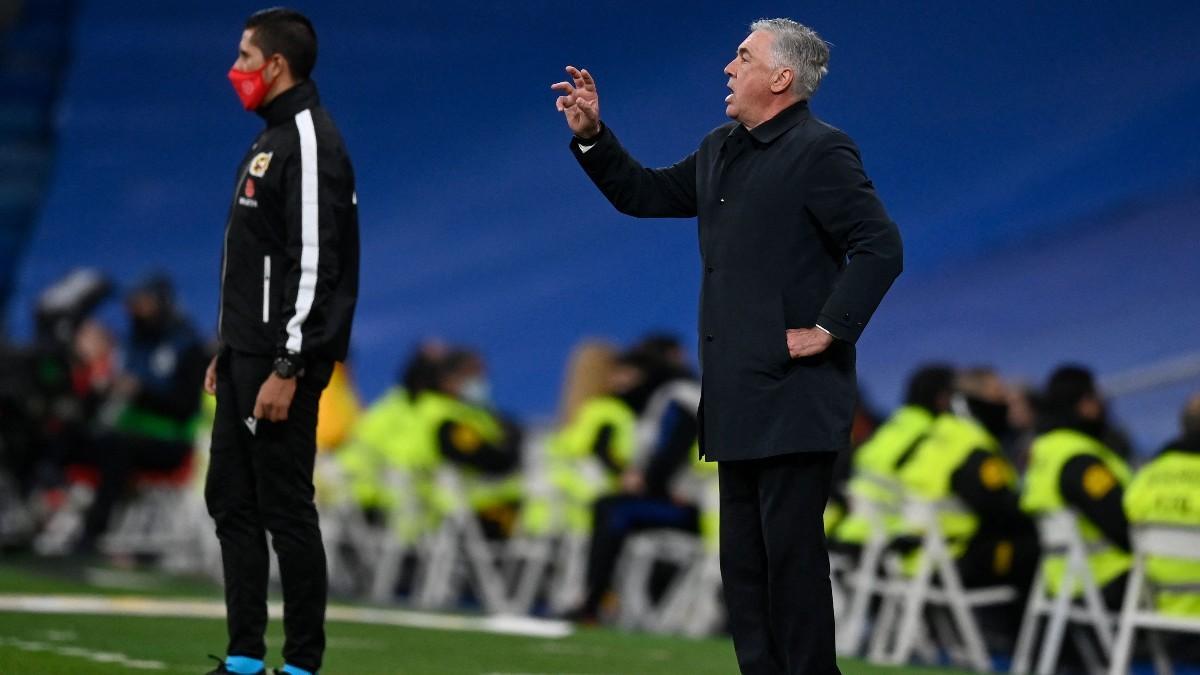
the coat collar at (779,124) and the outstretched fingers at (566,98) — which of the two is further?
the outstretched fingers at (566,98)

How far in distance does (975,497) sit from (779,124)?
490 cm

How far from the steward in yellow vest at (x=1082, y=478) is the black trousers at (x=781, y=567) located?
3.82 meters

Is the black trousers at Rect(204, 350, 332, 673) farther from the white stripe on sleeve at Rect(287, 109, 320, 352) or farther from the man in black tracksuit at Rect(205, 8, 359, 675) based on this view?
the white stripe on sleeve at Rect(287, 109, 320, 352)

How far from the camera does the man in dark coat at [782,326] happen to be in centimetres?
446

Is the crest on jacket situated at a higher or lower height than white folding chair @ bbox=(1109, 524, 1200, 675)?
higher

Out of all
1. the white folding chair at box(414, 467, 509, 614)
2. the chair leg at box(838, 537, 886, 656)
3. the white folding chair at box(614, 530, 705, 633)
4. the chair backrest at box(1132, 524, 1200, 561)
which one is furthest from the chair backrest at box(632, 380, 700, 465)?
the chair backrest at box(1132, 524, 1200, 561)

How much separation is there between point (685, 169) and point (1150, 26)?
370 inches

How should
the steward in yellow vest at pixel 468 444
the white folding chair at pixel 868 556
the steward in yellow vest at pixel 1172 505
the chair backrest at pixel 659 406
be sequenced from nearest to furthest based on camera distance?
the steward in yellow vest at pixel 1172 505
the white folding chair at pixel 868 556
the chair backrest at pixel 659 406
the steward in yellow vest at pixel 468 444

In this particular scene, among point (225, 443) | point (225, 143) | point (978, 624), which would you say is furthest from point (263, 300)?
point (225, 143)

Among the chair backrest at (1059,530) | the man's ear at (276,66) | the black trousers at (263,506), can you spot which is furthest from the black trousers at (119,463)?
the man's ear at (276,66)

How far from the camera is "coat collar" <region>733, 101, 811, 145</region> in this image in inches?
183

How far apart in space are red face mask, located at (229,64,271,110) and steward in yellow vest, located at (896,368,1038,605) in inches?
184

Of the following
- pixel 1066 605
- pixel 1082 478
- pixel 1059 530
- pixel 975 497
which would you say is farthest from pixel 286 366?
pixel 975 497

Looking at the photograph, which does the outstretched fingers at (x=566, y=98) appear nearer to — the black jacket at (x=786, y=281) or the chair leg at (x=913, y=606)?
the black jacket at (x=786, y=281)
